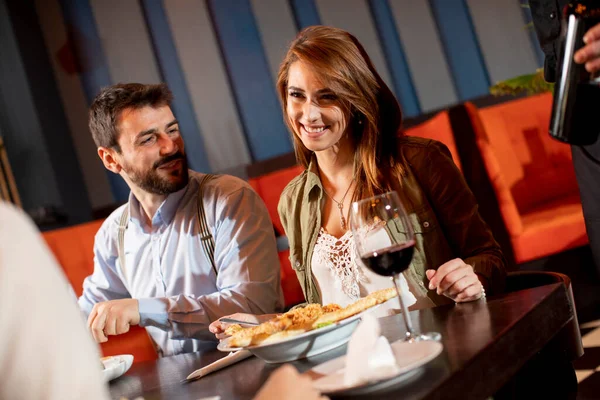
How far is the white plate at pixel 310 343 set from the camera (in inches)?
42.1

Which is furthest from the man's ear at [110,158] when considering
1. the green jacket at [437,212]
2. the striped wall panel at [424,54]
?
the striped wall panel at [424,54]

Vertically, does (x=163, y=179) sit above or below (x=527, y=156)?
above

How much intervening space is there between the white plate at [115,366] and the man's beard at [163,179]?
90 centimetres

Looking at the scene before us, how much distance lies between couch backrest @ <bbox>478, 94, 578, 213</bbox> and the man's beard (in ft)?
7.81

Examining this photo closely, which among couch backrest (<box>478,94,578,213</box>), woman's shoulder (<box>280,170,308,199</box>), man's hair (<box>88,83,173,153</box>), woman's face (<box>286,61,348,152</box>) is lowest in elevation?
couch backrest (<box>478,94,578,213</box>)

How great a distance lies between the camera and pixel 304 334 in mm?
1060

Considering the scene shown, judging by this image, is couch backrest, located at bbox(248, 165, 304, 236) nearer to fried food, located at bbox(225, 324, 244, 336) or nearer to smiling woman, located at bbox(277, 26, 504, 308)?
smiling woman, located at bbox(277, 26, 504, 308)

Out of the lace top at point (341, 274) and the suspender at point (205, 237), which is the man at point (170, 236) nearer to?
the suspender at point (205, 237)

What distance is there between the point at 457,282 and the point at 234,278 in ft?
3.67

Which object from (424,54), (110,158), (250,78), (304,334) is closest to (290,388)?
(304,334)

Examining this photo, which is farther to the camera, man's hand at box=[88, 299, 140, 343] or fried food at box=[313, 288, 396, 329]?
man's hand at box=[88, 299, 140, 343]

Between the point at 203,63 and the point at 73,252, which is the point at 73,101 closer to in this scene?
the point at 203,63

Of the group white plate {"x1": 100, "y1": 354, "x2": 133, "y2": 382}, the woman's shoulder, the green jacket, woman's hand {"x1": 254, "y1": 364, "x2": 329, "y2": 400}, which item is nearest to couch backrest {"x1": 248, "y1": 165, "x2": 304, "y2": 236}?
the woman's shoulder

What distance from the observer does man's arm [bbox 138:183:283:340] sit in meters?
2.09
